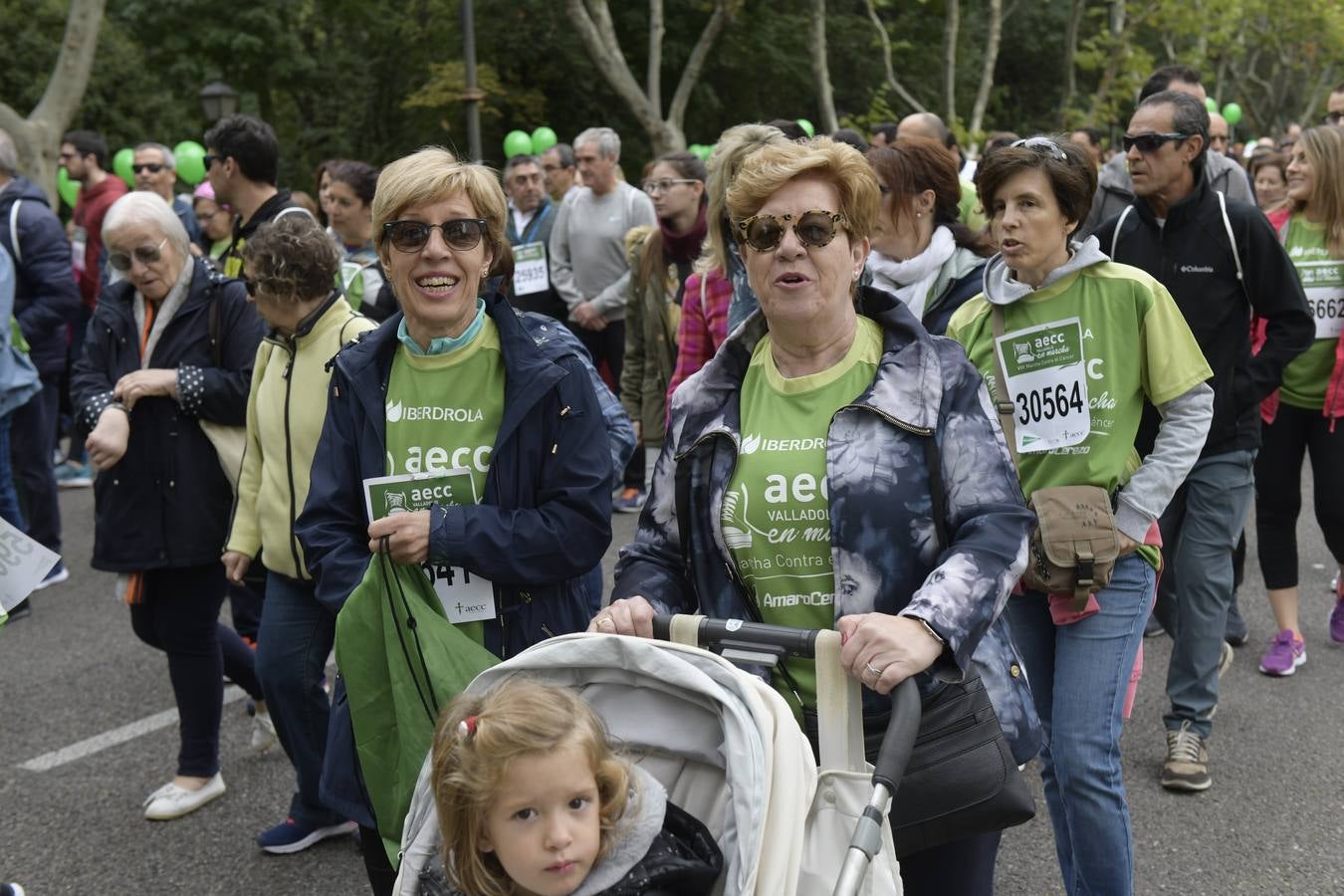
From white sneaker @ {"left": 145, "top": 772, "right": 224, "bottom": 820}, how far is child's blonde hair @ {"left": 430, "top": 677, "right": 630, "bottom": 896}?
9.70 ft

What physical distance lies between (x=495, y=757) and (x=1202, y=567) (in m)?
3.43

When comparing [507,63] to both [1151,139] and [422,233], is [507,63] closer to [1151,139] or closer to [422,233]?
[1151,139]

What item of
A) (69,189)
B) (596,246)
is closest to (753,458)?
A: (596,246)

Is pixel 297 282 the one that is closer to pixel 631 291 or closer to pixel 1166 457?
pixel 1166 457

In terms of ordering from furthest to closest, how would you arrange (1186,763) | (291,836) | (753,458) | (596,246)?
(596,246) → (1186,763) → (291,836) → (753,458)

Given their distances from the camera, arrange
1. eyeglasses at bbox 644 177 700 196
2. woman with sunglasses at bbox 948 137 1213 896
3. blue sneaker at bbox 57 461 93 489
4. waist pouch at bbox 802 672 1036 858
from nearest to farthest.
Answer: waist pouch at bbox 802 672 1036 858 < woman with sunglasses at bbox 948 137 1213 896 < eyeglasses at bbox 644 177 700 196 < blue sneaker at bbox 57 461 93 489

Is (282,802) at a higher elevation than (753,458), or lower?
lower

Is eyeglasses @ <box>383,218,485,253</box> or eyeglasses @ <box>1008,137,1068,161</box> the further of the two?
eyeglasses @ <box>1008,137,1068,161</box>

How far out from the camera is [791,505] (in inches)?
100

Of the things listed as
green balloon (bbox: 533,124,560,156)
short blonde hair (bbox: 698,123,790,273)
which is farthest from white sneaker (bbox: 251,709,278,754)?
green balloon (bbox: 533,124,560,156)


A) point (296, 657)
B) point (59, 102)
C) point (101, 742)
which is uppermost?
point (59, 102)

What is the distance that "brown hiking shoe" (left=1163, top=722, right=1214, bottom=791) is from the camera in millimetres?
4824

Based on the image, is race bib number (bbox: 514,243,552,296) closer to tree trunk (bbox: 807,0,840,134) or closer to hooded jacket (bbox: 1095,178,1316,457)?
hooded jacket (bbox: 1095,178,1316,457)

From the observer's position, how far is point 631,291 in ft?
24.7
